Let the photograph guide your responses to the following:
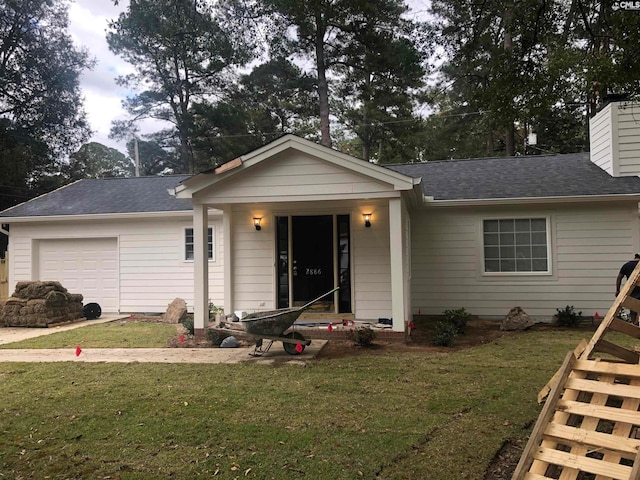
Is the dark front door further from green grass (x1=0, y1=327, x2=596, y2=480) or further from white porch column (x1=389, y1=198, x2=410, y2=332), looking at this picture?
green grass (x1=0, y1=327, x2=596, y2=480)

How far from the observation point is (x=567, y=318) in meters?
9.17

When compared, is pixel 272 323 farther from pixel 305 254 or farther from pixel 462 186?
pixel 462 186

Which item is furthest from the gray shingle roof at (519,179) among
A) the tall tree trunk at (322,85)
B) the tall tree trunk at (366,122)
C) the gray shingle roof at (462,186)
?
the tall tree trunk at (366,122)

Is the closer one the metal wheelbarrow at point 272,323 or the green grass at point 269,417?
the green grass at point 269,417

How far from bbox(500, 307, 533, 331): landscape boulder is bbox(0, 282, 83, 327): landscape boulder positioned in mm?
9546

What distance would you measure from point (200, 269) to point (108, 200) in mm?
6344

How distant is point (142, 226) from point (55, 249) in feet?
8.49

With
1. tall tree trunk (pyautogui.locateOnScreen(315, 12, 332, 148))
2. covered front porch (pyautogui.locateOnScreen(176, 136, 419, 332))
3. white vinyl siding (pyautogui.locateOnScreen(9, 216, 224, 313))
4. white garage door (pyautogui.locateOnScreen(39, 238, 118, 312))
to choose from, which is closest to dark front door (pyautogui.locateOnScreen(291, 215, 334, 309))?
covered front porch (pyautogui.locateOnScreen(176, 136, 419, 332))

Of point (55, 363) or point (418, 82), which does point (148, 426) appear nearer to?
point (55, 363)

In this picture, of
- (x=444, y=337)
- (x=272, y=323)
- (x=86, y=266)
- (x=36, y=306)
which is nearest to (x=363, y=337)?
(x=444, y=337)

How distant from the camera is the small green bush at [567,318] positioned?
9.14m

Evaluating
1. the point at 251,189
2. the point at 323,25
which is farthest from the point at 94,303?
the point at 323,25

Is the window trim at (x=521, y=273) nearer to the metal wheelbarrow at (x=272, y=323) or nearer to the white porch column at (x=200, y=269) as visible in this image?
the metal wheelbarrow at (x=272, y=323)

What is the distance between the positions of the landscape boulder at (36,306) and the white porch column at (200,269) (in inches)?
168
